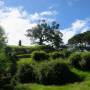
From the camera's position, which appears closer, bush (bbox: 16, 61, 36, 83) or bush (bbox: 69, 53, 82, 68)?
bush (bbox: 16, 61, 36, 83)

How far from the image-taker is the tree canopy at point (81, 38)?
104 m

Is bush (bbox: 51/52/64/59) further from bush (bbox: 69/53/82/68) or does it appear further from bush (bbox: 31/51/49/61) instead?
bush (bbox: 69/53/82/68)

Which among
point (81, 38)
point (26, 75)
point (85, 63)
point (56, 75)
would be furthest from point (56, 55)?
point (81, 38)

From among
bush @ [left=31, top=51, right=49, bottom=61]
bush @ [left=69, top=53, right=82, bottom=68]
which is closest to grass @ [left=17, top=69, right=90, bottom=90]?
bush @ [left=69, top=53, right=82, bottom=68]

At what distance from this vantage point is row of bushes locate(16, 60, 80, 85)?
4406 centimetres

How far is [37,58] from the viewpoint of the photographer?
57.3 m

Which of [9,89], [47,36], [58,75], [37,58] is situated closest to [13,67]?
[37,58]

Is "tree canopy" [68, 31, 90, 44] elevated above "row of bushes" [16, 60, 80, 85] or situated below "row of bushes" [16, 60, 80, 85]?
above

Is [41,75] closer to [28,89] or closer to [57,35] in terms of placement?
[28,89]

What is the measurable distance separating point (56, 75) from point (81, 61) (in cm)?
807

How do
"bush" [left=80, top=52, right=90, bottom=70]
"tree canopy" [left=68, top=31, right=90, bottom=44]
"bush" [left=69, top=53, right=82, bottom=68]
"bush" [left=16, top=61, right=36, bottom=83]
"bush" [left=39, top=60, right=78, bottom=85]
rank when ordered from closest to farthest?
"bush" [left=39, top=60, right=78, bottom=85] → "bush" [left=16, top=61, right=36, bottom=83] → "bush" [left=80, top=52, right=90, bottom=70] → "bush" [left=69, top=53, right=82, bottom=68] → "tree canopy" [left=68, top=31, right=90, bottom=44]

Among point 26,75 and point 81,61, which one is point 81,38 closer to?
point 81,61

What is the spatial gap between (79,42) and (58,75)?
210 ft

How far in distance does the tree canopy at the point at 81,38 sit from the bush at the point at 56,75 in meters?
59.3
